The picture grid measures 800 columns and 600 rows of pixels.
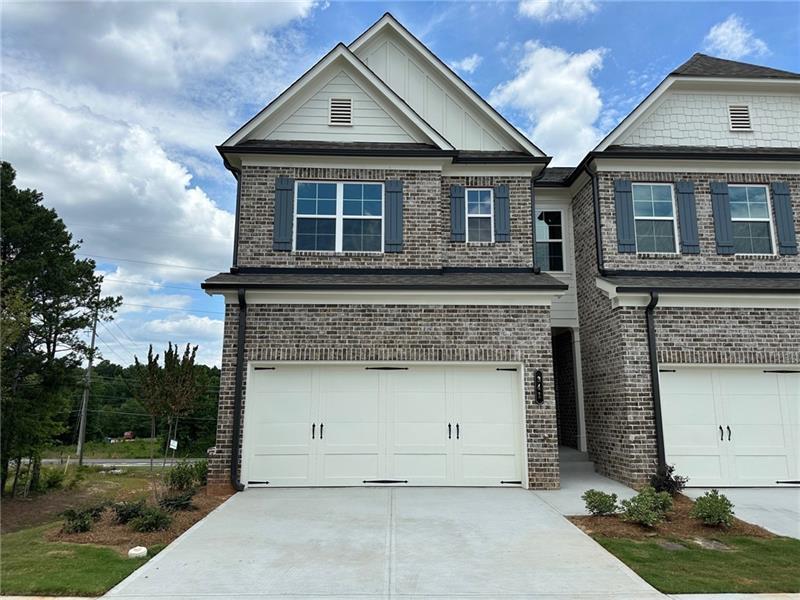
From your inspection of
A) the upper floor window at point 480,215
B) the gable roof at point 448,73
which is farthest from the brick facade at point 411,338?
the gable roof at point 448,73

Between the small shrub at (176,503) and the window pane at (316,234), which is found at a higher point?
the window pane at (316,234)

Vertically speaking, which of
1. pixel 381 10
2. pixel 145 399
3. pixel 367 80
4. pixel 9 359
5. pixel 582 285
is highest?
pixel 381 10

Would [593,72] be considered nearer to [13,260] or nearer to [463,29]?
[463,29]

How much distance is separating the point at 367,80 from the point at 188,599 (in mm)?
10396

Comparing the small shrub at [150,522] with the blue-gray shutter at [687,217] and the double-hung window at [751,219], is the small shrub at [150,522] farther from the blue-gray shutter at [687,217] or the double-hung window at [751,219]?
the double-hung window at [751,219]

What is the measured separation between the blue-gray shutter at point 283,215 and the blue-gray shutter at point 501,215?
4496 mm

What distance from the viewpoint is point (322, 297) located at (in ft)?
33.0

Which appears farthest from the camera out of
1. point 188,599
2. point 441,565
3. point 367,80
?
point 367,80

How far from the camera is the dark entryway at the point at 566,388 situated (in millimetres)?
12742

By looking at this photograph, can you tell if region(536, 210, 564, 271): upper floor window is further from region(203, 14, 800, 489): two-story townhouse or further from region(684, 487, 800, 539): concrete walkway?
region(684, 487, 800, 539): concrete walkway

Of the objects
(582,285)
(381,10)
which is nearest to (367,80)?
(381,10)

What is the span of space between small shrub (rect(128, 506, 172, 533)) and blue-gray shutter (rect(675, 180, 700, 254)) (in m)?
11.3

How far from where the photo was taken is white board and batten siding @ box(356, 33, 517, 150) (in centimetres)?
1220

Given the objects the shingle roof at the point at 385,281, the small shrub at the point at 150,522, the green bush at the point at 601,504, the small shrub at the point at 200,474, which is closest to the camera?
Answer: the small shrub at the point at 150,522
